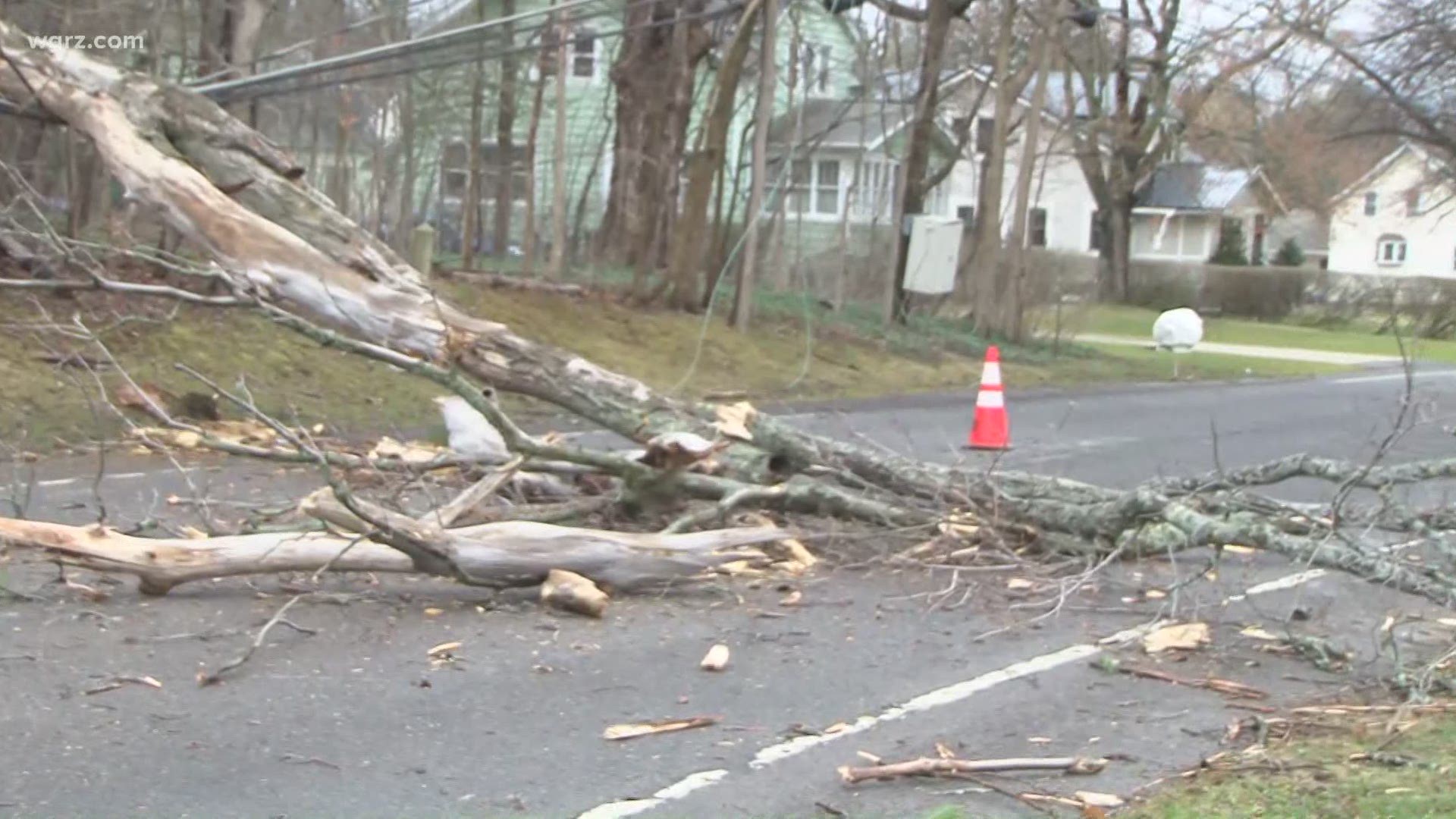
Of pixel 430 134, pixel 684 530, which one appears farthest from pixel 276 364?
pixel 430 134

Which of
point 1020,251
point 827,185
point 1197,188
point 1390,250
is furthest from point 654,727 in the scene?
point 1197,188

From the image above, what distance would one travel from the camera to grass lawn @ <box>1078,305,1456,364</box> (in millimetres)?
31781

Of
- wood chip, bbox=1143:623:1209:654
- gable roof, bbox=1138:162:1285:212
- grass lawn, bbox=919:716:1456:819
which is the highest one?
gable roof, bbox=1138:162:1285:212

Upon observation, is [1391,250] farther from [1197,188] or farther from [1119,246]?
[1197,188]

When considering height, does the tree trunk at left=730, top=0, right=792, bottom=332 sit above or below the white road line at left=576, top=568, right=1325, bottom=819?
above

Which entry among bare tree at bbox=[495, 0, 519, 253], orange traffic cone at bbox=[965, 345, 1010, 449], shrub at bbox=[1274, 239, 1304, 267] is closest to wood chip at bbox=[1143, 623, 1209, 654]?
orange traffic cone at bbox=[965, 345, 1010, 449]

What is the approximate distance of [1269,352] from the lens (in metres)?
32.6

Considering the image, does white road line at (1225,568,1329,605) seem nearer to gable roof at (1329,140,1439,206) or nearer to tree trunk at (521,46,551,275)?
tree trunk at (521,46,551,275)

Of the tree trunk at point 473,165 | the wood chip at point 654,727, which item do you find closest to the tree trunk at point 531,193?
the tree trunk at point 473,165

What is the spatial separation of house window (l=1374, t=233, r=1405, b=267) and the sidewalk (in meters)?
8.42

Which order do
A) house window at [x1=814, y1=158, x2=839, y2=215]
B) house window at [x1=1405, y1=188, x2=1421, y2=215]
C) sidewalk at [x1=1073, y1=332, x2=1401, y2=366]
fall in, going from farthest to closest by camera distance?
house window at [x1=814, y1=158, x2=839, y2=215] → sidewalk at [x1=1073, y1=332, x2=1401, y2=366] → house window at [x1=1405, y1=188, x2=1421, y2=215]

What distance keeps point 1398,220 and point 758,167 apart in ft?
96.1

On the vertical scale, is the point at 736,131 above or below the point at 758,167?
above

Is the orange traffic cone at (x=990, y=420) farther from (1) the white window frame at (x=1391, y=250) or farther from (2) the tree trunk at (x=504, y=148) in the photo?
(1) the white window frame at (x=1391, y=250)
